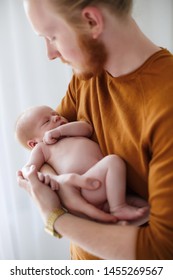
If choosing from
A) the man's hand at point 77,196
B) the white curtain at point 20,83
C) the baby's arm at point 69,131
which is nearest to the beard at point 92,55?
the baby's arm at point 69,131

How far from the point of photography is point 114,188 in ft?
3.29

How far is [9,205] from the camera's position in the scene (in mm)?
1910

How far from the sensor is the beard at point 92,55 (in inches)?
37.3

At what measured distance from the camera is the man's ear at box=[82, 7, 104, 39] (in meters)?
0.90

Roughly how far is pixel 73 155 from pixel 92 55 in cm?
35

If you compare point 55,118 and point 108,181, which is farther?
point 55,118

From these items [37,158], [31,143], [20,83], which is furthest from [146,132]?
[20,83]

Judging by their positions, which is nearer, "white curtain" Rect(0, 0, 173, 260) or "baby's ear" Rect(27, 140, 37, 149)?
"baby's ear" Rect(27, 140, 37, 149)

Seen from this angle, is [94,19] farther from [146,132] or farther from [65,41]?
[146,132]

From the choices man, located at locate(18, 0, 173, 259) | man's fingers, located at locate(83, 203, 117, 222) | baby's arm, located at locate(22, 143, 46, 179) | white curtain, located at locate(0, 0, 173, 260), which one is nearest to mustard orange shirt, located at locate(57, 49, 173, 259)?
man, located at locate(18, 0, 173, 259)

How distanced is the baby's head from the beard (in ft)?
0.97

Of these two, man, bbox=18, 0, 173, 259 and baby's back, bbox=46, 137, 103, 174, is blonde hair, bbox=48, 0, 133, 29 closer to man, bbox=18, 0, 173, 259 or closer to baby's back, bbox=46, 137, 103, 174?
man, bbox=18, 0, 173, 259
